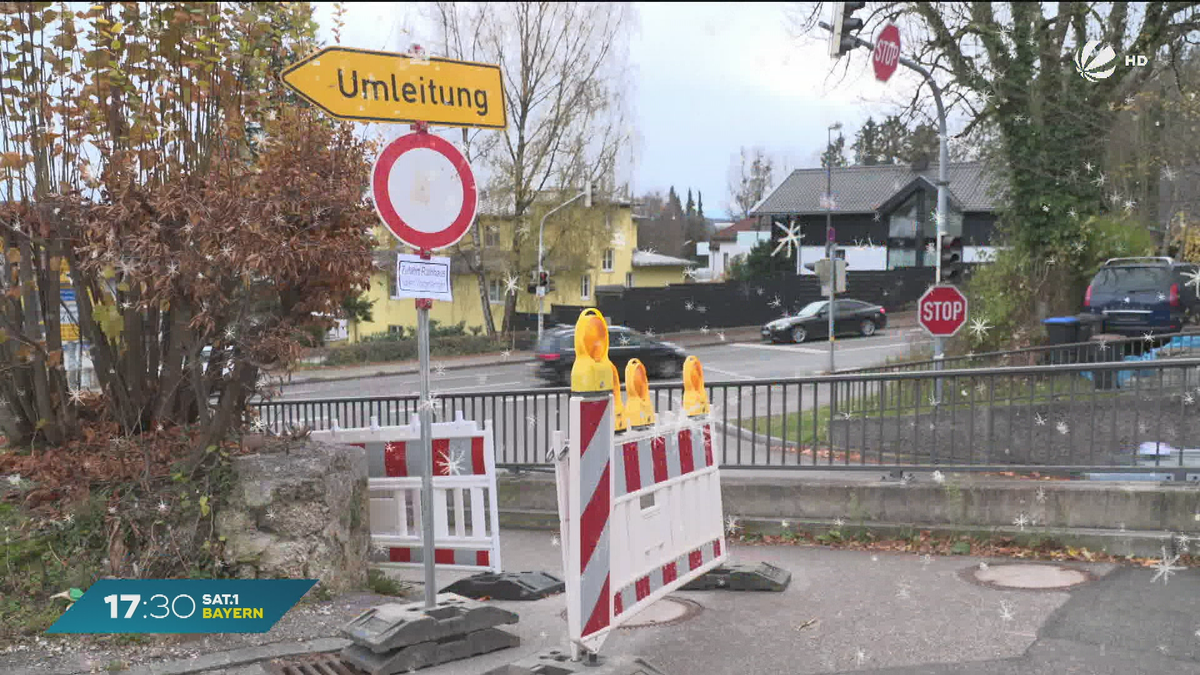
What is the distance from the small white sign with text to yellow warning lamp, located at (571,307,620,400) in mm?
833

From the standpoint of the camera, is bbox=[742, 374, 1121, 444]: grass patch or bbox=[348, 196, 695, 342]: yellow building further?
bbox=[348, 196, 695, 342]: yellow building

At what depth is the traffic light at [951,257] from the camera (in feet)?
51.0

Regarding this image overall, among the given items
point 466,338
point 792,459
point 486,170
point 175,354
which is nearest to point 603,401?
→ point 175,354

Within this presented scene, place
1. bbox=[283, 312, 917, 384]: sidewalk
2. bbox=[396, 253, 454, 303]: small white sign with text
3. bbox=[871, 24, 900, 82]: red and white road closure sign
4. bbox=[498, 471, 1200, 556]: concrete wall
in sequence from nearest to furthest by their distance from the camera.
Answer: bbox=[396, 253, 454, 303]: small white sign with text
bbox=[498, 471, 1200, 556]: concrete wall
bbox=[871, 24, 900, 82]: red and white road closure sign
bbox=[283, 312, 917, 384]: sidewalk

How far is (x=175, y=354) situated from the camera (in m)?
6.38

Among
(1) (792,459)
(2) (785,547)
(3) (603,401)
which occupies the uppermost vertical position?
(3) (603,401)

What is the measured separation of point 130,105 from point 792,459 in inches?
252

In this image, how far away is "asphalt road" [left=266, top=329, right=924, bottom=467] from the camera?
9.24 m

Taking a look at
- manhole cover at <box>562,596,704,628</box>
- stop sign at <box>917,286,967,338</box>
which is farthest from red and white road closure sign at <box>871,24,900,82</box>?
manhole cover at <box>562,596,704,628</box>

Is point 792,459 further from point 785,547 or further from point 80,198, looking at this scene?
point 80,198

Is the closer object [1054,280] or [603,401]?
[603,401]

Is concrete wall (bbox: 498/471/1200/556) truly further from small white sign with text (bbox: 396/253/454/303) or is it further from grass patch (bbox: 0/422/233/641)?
grass patch (bbox: 0/422/233/641)

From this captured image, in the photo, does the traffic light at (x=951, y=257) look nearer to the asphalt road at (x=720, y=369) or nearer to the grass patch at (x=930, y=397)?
the asphalt road at (x=720, y=369)

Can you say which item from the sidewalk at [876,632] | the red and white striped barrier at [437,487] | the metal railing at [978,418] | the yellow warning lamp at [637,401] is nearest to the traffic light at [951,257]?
the metal railing at [978,418]
